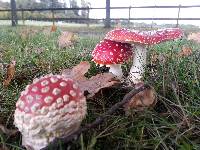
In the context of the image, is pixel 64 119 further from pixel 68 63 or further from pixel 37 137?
pixel 68 63

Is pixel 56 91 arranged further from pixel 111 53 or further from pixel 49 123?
pixel 111 53

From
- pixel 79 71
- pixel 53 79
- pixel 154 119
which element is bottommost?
pixel 154 119

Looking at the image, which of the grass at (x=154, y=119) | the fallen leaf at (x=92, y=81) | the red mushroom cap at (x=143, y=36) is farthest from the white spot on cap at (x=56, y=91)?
the red mushroom cap at (x=143, y=36)

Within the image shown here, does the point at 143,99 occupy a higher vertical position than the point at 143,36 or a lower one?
lower

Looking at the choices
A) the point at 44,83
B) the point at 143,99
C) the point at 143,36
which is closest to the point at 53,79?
the point at 44,83

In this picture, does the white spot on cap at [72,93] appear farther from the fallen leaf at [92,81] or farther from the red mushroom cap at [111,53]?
the red mushroom cap at [111,53]

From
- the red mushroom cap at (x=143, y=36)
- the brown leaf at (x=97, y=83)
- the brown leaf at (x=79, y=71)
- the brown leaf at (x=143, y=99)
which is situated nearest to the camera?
the brown leaf at (x=143, y=99)
